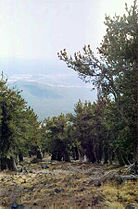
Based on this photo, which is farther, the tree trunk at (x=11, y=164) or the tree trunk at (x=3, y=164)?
the tree trunk at (x=3, y=164)

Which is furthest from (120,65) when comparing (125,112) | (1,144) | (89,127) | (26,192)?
(89,127)

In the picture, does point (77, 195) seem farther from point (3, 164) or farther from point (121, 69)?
point (3, 164)

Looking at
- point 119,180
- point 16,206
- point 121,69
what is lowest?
point 16,206

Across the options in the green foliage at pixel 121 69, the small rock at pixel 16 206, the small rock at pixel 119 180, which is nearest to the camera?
the small rock at pixel 16 206

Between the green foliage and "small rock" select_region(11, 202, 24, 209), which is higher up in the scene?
the green foliage

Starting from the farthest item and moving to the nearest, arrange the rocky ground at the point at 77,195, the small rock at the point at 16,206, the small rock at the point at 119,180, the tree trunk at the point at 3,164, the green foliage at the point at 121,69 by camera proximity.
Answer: the tree trunk at the point at 3,164 → the small rock at the point at 119,180 → the green foliage at the point at 121,69 → the small rock at the point at 16,206 → the rocky ground at the point at 77,195

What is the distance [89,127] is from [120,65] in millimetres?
20837

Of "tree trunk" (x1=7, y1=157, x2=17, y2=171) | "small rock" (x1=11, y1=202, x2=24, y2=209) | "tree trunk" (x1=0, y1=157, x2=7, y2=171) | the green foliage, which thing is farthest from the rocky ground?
"tree trunk" (x1=0, y1=157, x2=7, y2=171)

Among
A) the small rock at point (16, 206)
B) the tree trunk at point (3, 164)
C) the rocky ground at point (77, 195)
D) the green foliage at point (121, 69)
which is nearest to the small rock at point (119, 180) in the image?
the rocky ground at point (77, 195)

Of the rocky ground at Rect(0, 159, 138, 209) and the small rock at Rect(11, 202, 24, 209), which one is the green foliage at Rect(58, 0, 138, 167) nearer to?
the rocky ground at Rect(0, 159, 138, 209)

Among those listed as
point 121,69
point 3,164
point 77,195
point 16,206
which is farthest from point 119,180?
point 3,164

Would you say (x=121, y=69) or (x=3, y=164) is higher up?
(x=121, y=69)

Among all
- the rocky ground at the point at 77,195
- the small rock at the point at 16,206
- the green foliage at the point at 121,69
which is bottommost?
the small rock at the point at 16,206

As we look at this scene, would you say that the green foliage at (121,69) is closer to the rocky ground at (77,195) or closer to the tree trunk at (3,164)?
the rocky ground at (77,195)
